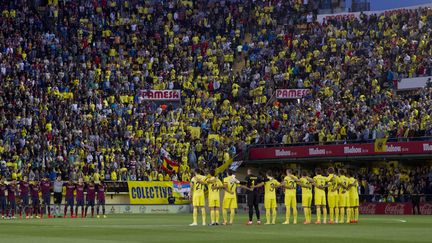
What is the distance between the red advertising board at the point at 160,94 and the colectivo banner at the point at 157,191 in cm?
890

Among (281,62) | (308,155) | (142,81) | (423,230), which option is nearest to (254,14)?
(281,62)

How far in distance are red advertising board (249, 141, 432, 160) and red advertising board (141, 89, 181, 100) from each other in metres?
8.16

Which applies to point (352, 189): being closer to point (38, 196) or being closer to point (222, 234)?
point (222, 234)

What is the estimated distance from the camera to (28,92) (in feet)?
207

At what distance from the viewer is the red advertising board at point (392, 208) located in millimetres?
53928

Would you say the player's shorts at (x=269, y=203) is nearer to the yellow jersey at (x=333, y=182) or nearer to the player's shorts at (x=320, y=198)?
the player's shorts at (x=320, y=198)

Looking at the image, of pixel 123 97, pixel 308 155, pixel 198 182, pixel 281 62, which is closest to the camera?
pixel 198 182

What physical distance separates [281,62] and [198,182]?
35474mm

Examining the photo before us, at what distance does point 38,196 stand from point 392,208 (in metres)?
19.1

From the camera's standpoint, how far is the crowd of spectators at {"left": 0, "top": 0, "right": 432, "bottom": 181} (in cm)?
6050

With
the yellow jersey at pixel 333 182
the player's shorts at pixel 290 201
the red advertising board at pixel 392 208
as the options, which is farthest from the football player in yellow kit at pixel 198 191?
the red advertising board at pixel 392 208

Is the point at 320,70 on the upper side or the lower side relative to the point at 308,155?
upper

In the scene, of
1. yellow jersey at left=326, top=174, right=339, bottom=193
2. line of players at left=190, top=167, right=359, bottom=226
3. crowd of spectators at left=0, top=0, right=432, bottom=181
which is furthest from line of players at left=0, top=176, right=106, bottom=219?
yellow jersey at left=326, top=174, right=339, bottom=193

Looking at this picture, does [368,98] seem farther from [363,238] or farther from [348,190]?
[363,238]
